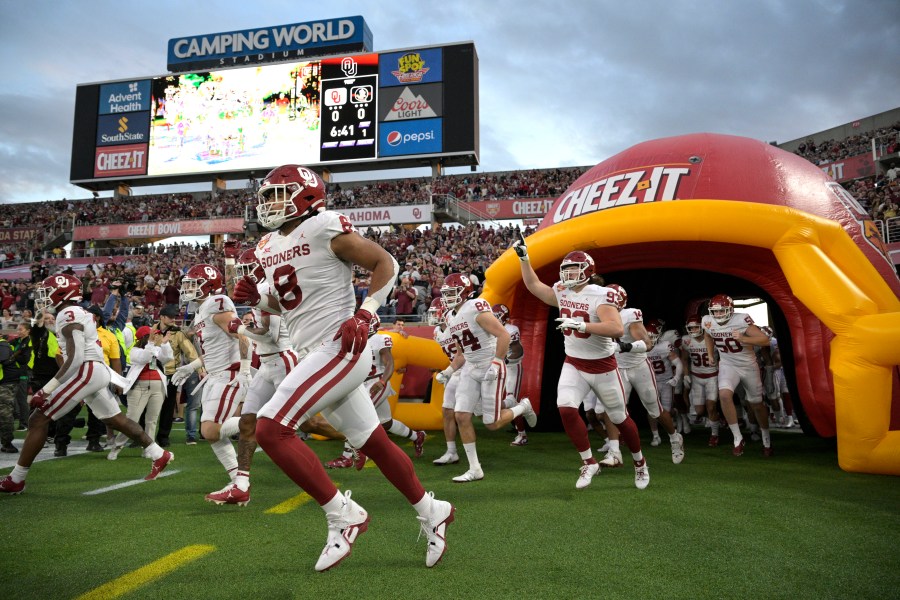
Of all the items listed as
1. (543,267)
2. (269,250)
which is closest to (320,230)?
(269,250)

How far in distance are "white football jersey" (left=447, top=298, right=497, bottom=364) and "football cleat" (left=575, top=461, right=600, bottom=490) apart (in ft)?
4.76

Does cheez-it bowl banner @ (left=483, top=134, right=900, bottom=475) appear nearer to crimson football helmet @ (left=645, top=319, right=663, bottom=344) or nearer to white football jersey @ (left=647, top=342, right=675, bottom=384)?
crimson football helmet @ (left=645, top=319, right=663, bottom=344)

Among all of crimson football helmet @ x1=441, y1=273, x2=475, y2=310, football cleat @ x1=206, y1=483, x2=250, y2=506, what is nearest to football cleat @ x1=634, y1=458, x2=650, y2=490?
crimson football helmet @ x1=441, y1=273, x2=475, y2=310

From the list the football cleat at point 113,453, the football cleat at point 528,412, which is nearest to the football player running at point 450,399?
the football cleat at point 528,412

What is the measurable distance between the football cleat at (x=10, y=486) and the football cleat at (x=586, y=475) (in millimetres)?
4577

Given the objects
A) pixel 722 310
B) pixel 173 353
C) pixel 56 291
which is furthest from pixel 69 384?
pixel 722 310

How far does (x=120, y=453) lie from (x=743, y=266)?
25.6ft

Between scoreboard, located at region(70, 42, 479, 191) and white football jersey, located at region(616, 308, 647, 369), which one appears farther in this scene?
scoreboard, located at region(70, 42, 479, 191)

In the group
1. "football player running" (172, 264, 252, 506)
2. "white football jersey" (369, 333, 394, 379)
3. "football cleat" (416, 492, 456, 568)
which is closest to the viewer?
"football cleat" (416, 492, 456, 568)

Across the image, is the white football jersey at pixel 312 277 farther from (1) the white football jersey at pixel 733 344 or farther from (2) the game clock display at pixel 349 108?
(2) the game clock display at pixel 349 108

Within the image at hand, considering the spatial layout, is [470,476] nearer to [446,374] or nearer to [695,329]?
[446,374]

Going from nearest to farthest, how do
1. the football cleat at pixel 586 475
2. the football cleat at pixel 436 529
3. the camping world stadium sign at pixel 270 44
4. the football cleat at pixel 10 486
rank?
the football cleat at pixel 436 529 → the football cleat at pixel 10 486 → the football cleat at pixel 586 475 → the camping world stadium sign at pixel 270 44

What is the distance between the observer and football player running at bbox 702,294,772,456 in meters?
7.44

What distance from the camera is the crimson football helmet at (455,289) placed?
6.58 m
